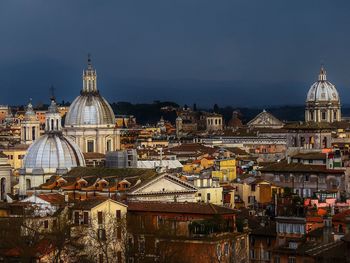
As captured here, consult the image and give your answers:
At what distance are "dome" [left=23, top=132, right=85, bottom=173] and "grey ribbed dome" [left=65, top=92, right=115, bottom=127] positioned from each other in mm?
23334

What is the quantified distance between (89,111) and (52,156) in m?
24.9

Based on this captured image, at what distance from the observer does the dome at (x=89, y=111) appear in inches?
3617

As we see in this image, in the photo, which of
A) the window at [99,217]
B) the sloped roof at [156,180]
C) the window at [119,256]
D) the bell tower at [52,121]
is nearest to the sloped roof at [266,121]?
the bell tower at [52,121]

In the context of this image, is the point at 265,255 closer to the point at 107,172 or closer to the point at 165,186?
the point at 165,186

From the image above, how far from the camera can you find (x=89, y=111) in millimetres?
92125

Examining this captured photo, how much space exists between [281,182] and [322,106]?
52131 mm

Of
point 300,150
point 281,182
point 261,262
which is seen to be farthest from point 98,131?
point 261,262

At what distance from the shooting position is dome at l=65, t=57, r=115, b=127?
91.9m

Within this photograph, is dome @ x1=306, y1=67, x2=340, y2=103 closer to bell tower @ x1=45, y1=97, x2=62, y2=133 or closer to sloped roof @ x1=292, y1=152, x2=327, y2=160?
sloped roof @ x1=292, y1=152, x2=327, y2=160

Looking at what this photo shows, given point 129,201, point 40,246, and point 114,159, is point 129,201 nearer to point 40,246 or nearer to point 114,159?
point 40,246

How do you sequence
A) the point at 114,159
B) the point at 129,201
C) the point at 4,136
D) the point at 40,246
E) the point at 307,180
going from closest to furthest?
the point at 40,246
the point at 129,201
the point at 307,180
the point at 114,159
the point at 4,136

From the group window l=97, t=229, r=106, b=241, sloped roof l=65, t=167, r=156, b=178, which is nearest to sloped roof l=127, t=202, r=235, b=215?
window l=97, t=229, r=106, b=241

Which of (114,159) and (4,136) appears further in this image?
(4,136)

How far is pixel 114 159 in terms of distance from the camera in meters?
71.1
